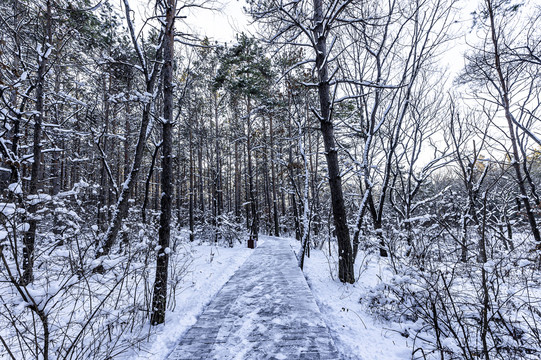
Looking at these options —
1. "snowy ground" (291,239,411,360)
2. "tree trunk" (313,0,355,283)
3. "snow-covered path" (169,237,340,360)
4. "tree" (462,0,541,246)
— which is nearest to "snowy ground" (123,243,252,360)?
"snow-covered path" (169,237,340,360)

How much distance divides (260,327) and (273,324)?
0.19 meters

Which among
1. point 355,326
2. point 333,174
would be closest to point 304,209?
point 333,174

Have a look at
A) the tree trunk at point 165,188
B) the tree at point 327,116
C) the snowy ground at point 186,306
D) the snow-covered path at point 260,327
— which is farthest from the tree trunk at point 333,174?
the tree trunk at point 165,188

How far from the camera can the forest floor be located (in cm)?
259

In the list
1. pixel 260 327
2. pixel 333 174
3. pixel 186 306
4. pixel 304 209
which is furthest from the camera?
pixel 304 209

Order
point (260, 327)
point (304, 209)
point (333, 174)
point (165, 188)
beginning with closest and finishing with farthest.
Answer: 1. point (260, 327)
2. point (165, 188)
3. point (333, 174)
4. point (304, 209)

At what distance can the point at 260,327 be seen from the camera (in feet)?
10.2

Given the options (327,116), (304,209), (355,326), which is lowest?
(355,326)

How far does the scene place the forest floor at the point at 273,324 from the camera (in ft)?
8.49

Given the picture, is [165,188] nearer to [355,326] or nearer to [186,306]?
[186,306]

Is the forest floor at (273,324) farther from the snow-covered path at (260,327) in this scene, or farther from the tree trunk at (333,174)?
the tree trunk at (333,174)

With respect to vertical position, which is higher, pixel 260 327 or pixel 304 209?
pixel 304 209

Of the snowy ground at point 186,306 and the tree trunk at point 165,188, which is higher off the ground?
the tree trunk at point 165,188

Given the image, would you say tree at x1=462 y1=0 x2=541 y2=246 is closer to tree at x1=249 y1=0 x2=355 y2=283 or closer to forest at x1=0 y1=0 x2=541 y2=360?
forest at x1=0 y1=0 x2=541 y2=360
